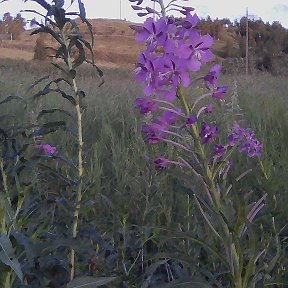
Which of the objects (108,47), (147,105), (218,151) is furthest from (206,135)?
(108,47)

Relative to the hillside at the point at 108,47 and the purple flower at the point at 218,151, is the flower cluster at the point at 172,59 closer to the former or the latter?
the purple flower at the point at 218,151

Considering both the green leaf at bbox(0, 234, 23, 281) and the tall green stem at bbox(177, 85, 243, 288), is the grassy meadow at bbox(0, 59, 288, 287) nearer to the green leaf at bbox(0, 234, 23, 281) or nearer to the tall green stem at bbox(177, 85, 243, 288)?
the tall green stem at bbox(177, 85, 243, 288)

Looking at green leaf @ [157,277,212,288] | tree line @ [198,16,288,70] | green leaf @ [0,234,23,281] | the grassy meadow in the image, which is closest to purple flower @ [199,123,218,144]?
the grassy meadow

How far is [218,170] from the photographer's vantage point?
5.02ft

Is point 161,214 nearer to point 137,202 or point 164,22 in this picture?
point 137,202

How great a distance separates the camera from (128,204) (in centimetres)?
316

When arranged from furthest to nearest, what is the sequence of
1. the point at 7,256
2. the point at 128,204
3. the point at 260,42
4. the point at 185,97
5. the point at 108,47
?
1. the point at 108,47
2. the point at 260,42
3. the point at 128,204
4. the point at 185,97
5. the point at 7,256

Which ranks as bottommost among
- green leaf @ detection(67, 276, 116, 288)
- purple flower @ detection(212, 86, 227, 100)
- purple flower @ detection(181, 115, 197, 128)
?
green leaf @ detection(67, 276, 116, 288)

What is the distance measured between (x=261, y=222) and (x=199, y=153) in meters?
1.49

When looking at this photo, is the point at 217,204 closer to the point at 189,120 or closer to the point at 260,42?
the point at 189,120

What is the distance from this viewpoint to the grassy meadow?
1879mm

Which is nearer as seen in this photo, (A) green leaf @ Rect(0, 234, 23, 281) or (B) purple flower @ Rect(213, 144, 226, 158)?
(A) green leaf @ Rect(0, 234, 23, 281)

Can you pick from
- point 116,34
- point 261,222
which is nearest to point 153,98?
point 261,222

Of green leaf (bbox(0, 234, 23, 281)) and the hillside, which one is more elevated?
green leaf (bbox(0, 234, 23, 281))
